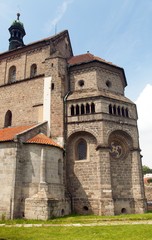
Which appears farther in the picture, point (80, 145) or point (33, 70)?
point (33, 70)

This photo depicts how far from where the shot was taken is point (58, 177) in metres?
18.9

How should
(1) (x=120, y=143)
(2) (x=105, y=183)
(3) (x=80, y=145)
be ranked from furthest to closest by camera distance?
(1) (x=120, y=143), (3) (x=80, y=145), (2) (x=105, y=183)

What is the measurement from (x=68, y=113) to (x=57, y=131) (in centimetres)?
230

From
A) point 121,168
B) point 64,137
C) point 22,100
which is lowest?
point 121,168

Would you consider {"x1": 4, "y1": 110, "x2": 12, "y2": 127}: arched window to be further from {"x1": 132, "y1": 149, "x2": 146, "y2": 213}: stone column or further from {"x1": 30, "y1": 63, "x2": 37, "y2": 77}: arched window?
{"x1": 132, "y1": 149, "x2": 146, "y2": 213}: stone column

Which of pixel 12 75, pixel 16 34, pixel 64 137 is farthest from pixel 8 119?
pixel 16 34

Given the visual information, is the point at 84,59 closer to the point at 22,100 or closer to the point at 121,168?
the point at 22,100

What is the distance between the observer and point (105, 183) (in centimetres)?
1964

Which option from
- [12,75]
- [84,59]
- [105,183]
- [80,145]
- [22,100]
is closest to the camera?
[105,183]

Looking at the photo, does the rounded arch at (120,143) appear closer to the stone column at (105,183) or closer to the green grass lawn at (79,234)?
the stone column at (105,183)

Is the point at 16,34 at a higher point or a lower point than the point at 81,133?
higher

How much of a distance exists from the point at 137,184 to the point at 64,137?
8.32 metres

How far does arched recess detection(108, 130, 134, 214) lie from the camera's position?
20.2 metres

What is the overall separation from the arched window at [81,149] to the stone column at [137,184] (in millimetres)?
4895
